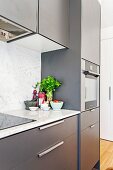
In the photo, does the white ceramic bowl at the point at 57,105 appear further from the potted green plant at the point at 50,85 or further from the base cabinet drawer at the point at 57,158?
the base cabinet drawer at the point at 57,158

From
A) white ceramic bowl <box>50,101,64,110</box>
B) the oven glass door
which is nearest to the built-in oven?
the oven glass door

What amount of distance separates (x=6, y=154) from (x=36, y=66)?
119 centimetres

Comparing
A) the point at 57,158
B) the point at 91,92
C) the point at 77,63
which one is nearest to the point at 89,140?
the point at 91,92

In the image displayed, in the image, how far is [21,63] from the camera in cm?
163

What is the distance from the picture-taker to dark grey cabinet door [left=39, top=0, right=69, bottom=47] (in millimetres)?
1274

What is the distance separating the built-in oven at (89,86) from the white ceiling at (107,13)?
1.10 m

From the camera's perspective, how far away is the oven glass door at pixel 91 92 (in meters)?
1.75

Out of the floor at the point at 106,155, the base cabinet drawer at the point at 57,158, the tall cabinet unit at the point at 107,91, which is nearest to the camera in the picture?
the base cabinet drawer at the point at 57,158

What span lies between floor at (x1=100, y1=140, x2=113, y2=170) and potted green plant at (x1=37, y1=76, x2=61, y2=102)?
4.36 feet

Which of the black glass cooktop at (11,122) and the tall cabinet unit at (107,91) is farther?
the tall cabinet unit at (107,91)

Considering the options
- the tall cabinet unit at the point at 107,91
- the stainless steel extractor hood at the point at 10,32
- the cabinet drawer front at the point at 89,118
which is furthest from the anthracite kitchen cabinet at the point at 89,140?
the tall cabinet unit at the point at 107,91

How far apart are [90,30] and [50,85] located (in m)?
0.83

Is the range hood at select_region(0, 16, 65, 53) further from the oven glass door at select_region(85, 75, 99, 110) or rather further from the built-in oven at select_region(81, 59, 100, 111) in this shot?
the oven glass door at select_region(85, 75, 99, 110)

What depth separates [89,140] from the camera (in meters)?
1.77
